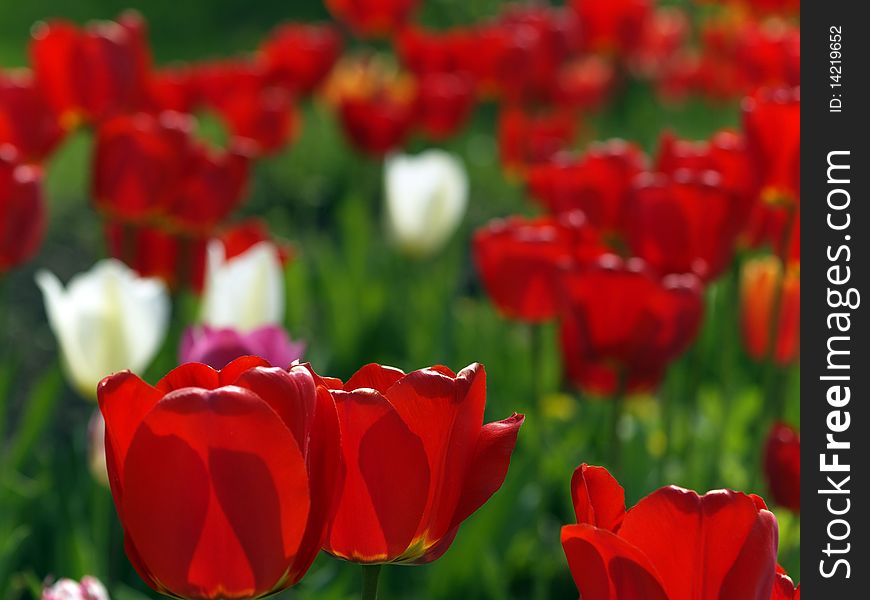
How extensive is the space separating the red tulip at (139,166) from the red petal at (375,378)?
1516 millimetres

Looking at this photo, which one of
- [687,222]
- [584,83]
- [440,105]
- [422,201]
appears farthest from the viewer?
[584,83]

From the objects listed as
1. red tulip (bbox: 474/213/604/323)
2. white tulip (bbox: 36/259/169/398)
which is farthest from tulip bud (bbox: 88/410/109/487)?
red tulip (bbox: 474/213/604/323)

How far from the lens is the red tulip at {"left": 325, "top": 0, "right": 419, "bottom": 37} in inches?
186

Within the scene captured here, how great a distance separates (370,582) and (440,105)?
3152 mm

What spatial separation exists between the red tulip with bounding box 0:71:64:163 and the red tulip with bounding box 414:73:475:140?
1518 millimetres

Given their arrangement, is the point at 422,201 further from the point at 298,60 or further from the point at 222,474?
the point at 222,474

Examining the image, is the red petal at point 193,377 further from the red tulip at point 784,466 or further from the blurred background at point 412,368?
the red tulip at point 784,466

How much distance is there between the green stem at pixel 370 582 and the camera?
101 cm

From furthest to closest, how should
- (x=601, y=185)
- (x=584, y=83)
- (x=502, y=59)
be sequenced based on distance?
(x=584, y=83), (x=502, y=59), (x=601, y=185)

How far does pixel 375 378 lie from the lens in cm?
107

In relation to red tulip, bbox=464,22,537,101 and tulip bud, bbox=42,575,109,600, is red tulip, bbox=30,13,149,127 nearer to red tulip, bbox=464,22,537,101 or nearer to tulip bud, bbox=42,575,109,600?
red tulip, bbox=464,22,537,101

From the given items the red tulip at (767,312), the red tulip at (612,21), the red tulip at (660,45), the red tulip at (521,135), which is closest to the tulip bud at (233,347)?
the red tulip at (767,312)

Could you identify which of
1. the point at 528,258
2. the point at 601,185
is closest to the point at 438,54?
the point at 601,185
